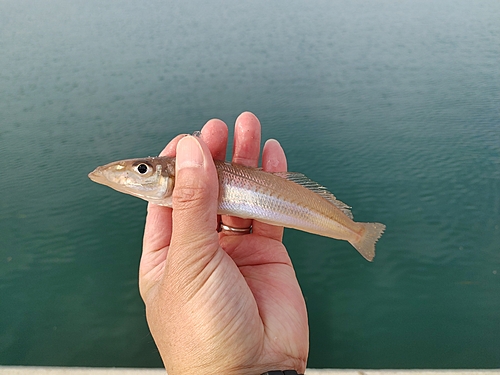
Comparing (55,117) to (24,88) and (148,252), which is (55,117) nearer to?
(24,88)

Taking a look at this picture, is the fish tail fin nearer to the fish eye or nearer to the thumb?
the thumb

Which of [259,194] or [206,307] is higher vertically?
[259,194]

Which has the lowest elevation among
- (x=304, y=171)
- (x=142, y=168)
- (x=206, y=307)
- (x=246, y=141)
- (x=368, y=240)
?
(x=304, y=171)

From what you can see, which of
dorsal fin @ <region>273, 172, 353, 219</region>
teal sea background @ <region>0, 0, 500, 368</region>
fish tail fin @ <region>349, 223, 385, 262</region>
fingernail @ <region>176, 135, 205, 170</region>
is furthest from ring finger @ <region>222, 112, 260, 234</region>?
teal sea background @ <region>0, 0, 500, 368</region>

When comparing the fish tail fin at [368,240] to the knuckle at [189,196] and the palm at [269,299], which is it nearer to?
the palm at [269,299]

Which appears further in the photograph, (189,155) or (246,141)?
(246,141)

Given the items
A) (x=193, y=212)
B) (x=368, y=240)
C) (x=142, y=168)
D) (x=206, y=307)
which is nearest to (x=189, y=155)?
(x=193, y=212)

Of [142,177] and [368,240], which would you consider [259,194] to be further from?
[368,240]
